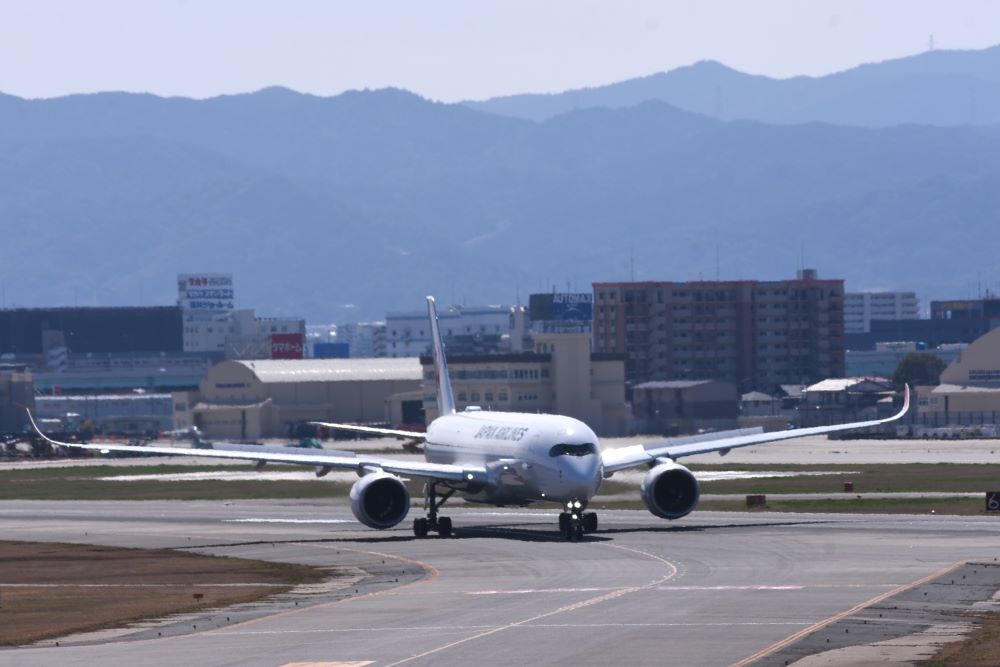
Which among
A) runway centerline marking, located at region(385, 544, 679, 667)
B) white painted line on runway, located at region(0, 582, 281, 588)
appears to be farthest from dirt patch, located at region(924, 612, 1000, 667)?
white painted line on runway, located at region(0, 582, 281, 588)

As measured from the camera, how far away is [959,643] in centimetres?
4119

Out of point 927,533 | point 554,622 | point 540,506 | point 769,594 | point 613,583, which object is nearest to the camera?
point 554,622

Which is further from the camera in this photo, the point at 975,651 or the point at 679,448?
the point at 679,448

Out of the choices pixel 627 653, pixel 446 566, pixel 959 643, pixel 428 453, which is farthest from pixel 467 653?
pixel 428 453

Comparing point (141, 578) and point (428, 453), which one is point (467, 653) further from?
point (428, 453)

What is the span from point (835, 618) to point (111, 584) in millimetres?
25781

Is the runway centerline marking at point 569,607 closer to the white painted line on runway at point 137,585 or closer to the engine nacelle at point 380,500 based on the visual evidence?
the white painted line on runway at point 137,585

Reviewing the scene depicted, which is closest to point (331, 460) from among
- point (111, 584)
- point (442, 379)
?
point (442, 379)

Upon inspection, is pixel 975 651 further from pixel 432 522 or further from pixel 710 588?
pixel 432 522

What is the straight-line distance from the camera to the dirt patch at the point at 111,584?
50250mm

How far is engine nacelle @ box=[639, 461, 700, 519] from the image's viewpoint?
249 feet

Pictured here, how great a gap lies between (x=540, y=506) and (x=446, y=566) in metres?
32.1

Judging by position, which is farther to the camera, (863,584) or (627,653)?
(863,584)

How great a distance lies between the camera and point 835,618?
45.8 meters
